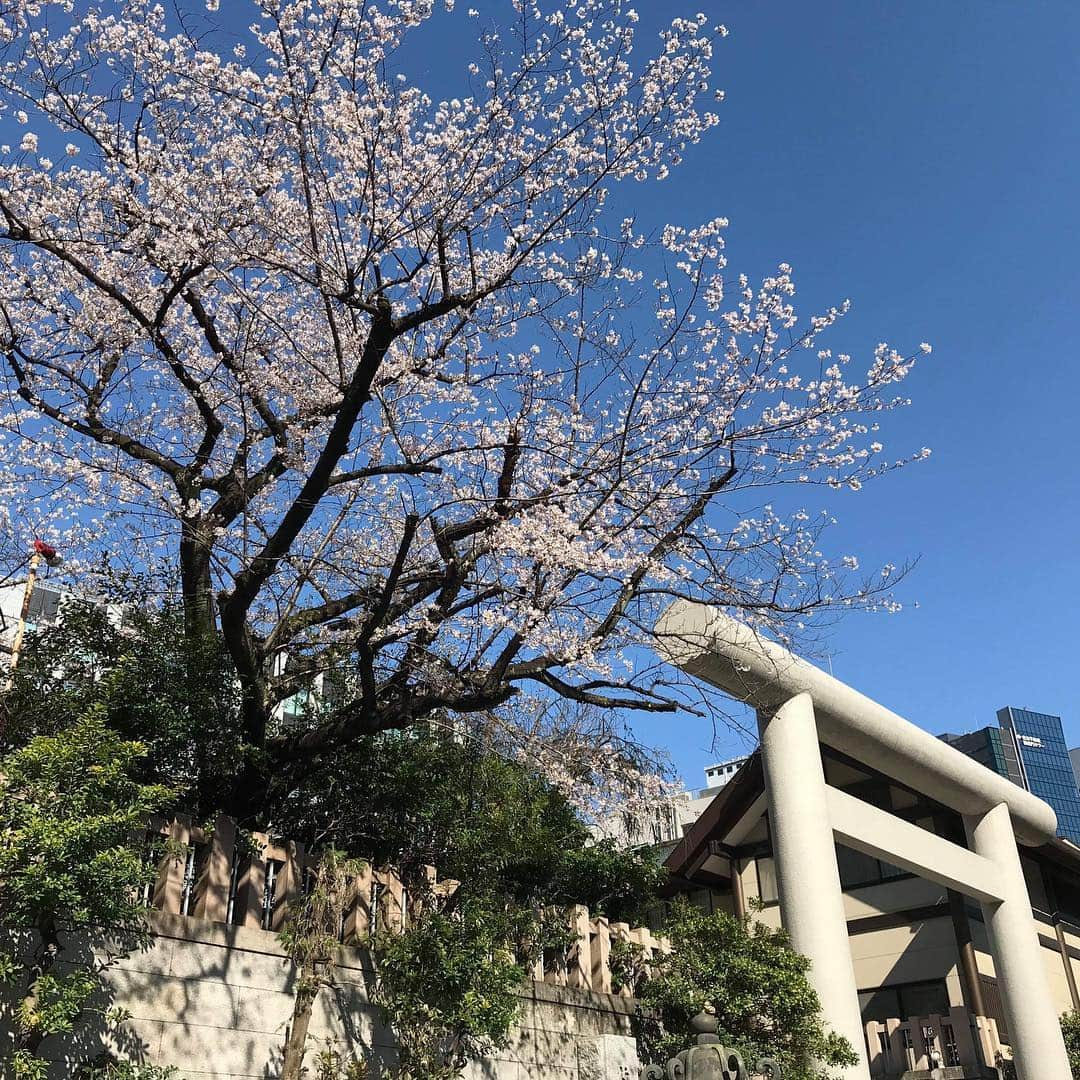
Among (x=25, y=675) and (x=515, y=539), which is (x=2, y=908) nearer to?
(x=25, y=675)

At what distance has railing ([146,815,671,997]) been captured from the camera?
7.65m

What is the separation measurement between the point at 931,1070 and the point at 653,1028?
5808mm

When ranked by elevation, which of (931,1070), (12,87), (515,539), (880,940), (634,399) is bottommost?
(931,1070)

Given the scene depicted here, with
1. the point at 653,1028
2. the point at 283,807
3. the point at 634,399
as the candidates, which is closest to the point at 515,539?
the point at 634,399

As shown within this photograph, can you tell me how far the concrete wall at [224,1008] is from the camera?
6961 millimetres

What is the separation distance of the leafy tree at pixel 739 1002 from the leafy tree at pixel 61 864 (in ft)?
22.4

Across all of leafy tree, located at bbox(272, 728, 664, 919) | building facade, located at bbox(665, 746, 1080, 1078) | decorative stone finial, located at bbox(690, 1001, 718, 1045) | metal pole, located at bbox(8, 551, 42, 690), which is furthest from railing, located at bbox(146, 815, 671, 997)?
building facade, located at bbox(665, 746, 1080, 1078)

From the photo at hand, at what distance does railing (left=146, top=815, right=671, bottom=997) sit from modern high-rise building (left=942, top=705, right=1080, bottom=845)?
112 meters

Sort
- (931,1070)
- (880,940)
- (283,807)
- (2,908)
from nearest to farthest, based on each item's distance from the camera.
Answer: (2,908) → (283,807) → (931,1070) → (880,940)

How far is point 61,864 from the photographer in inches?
231

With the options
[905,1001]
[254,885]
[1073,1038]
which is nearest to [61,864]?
[254,885]

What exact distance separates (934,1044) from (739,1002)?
20.4ft

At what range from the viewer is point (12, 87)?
8.05 meters

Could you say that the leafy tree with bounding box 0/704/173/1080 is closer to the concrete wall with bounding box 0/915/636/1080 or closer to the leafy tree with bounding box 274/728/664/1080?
the concrete wall with bounding box 0/915/636/1080
